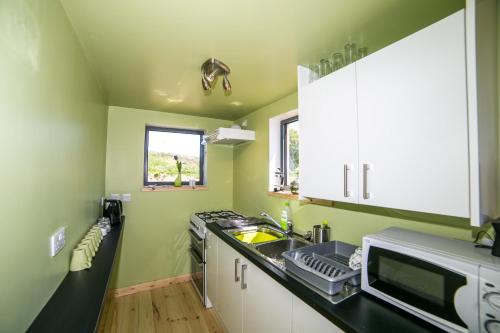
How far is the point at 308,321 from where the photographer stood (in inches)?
40.6

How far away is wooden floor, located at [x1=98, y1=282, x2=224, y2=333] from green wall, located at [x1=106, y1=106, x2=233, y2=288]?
245 millimetres

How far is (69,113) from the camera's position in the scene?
48.6 inches

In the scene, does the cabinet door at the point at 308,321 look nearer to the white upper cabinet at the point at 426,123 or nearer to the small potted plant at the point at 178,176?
the white upper cabinet at the point at 426,123

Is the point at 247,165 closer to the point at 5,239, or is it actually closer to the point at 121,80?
the point at 121,80

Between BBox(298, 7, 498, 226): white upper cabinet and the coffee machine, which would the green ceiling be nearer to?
BBox(298, 7, 498, 226): white upper cabinet

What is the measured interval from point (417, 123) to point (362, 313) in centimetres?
83

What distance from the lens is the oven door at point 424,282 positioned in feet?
2.37

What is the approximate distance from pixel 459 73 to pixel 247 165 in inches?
90.2

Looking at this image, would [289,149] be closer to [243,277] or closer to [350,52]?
[350,52]

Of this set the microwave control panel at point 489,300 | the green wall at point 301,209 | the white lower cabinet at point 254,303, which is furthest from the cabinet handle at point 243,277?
the microwave control panel at point 489,300

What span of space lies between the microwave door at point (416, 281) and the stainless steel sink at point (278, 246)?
0.79 m

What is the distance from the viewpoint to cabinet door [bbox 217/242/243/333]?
1702 millimetres

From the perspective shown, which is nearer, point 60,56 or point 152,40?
point 60,56

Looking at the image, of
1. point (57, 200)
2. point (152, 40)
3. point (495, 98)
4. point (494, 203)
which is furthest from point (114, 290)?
point (495, 98)
